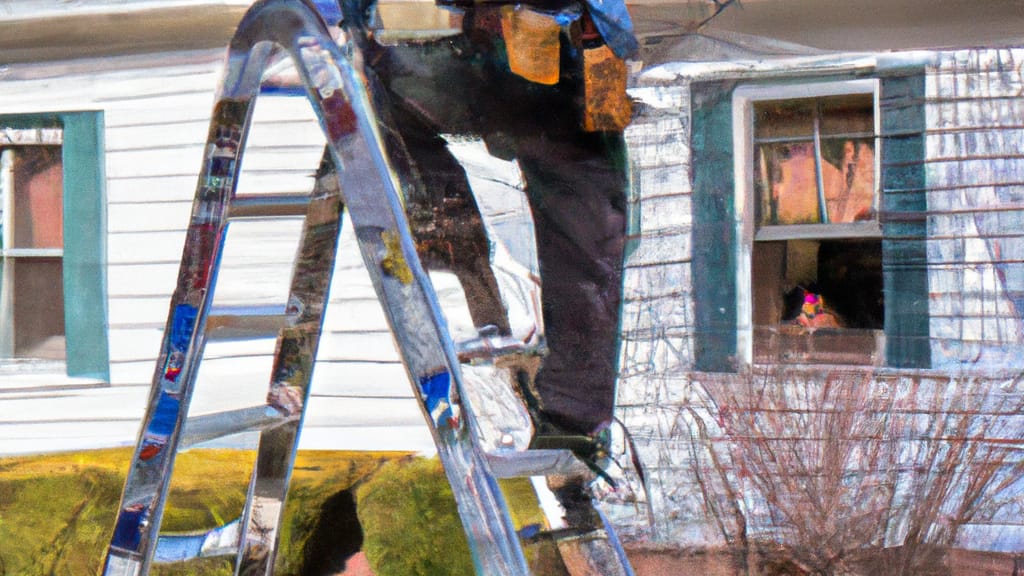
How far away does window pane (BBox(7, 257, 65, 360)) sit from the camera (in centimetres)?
262

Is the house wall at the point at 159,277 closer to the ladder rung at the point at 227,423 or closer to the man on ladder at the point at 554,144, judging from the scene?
the man on ladder at the point at 554,144

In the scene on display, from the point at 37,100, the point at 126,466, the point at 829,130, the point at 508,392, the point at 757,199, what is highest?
the point at 37,100

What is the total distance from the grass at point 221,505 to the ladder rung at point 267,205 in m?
1.14

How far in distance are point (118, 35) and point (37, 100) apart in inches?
13.0

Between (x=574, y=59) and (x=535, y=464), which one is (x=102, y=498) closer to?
(x=535, y=464)

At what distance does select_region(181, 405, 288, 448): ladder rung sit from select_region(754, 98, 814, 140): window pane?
143 centimetres

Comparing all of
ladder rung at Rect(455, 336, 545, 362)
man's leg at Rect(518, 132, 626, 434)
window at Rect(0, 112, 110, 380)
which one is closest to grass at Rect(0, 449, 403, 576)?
window at Rect(0, 112, 110, 380)

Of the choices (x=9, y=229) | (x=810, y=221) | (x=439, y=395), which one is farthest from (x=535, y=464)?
(x=9, y=229)

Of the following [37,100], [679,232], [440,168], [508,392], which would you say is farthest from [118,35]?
[679,232]

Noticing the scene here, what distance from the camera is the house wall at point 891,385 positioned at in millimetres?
2164

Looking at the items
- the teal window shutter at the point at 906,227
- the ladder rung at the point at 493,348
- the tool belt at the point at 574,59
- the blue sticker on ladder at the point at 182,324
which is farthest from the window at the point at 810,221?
the blue sticker on ladder at the point at 182,324

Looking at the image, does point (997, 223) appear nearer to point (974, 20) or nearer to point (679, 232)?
point (974, 20)

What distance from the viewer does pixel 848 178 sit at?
2230 mm

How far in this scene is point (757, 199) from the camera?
89.7 inches
